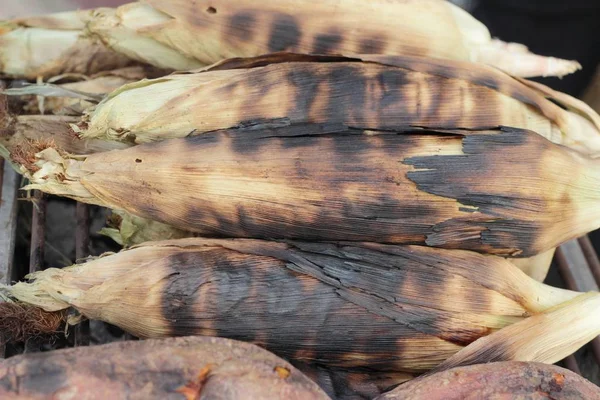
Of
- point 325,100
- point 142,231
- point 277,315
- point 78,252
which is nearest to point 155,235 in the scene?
point 142,231

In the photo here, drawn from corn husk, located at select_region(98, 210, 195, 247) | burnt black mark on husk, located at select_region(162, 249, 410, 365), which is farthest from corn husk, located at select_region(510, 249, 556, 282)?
corn husk, located at select_region(98, 210, 195, 247)

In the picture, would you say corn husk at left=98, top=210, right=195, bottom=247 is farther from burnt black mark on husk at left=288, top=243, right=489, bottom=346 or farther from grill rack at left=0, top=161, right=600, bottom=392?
burnt black mark on husk at left=288, top=243, right=489, bottom=346

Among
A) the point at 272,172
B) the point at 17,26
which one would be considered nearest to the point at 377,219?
the point at 272,172

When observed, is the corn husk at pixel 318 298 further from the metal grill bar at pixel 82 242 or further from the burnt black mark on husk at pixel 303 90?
the burnt black mark on husk at pixel 303 90

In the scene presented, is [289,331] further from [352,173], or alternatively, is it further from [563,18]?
[563,18]

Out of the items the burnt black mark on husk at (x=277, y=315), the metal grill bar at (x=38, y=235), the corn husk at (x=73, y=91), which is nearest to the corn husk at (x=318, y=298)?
the burnt black mark on husk at (x=277, y=315)

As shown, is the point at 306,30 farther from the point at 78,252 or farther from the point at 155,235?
the point at 78,252

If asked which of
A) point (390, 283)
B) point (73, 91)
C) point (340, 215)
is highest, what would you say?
point (73, 91)
